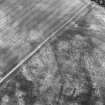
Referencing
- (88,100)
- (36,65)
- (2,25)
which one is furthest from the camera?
(2,25)

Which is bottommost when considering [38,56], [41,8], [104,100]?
[104,100]

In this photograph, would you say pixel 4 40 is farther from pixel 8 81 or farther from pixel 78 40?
pixel 78 40

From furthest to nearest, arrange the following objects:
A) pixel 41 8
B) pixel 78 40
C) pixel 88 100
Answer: pixel 41 8 → pixel 78 40 → pixel 88 100

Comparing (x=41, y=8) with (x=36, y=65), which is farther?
(x=41, y=8)

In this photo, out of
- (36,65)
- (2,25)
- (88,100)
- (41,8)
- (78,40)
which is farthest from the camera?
(41,8)

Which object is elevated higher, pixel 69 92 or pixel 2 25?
pixel 2 25

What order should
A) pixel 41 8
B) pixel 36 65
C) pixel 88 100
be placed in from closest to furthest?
pixel 88 100 → pixel 36 65 → pixel 41 8

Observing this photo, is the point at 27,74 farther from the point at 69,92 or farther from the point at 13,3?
the point at 13,3

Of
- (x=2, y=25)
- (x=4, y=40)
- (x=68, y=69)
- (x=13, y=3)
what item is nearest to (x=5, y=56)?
(x=4, y=40)

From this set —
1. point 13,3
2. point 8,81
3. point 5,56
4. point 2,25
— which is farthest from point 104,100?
point 13,3
